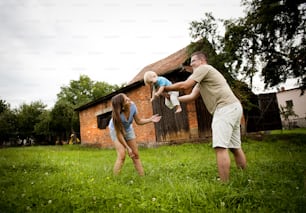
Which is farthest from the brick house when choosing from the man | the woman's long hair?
the man

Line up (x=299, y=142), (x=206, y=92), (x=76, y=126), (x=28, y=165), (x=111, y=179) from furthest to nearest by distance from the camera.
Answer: (x=76, y=126) < (x=299, y=142) < (x=28, y=165) < (x=111, y=179) < (x=206, y=92)

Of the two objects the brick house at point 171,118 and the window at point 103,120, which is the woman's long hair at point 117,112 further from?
the window at point 103,120

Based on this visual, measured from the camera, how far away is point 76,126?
95.2 feet

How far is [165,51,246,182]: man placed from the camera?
3072mm

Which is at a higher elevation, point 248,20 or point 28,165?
point 248,20

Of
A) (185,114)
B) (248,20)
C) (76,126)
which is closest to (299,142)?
(185,114)

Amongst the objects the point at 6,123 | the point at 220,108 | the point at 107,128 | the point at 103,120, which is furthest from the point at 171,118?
the point at 6,123

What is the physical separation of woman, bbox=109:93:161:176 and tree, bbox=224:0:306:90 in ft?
28.5

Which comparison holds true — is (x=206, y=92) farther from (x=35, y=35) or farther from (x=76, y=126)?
(x=76, y=126)

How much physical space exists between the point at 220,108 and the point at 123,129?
67.5 inches

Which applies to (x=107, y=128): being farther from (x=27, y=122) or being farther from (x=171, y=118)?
(x=27, y=122)

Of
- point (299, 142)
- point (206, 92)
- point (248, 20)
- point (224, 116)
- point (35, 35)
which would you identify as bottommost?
point (299, 142)

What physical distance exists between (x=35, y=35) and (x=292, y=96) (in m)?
34.5

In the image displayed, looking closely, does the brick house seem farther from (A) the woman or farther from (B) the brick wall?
(A) the woman
